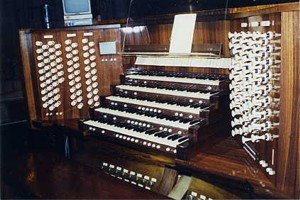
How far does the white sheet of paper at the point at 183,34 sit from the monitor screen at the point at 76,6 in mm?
1717

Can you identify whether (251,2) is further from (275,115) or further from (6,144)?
(6,144)

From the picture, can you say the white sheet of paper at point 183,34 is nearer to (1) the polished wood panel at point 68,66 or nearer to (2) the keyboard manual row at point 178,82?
(2) the keyboard manual row at point 178,82

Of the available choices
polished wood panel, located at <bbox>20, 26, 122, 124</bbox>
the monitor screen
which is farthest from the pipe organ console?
the monitor screen

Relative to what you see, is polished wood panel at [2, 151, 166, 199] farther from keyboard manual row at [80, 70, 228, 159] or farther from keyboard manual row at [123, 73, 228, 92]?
keyboard manual row at [123, 73, 228, 92]

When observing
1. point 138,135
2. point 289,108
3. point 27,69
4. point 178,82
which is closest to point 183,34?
point 178,82

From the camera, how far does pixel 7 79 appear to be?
22.3 ft

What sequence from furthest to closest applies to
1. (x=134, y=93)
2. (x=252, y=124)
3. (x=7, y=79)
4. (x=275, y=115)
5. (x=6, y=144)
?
(x=7, y=79), (x=6, y=144), (x=134, y=93), (x=252, y=124), (x=275, y=115)

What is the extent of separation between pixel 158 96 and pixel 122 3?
10.1 ft

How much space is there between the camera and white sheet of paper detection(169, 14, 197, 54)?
297 centimetres

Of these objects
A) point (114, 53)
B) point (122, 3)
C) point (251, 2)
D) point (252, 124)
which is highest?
point (122, 3)

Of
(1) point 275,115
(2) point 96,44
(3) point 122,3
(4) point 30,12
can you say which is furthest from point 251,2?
(4) point 30,12

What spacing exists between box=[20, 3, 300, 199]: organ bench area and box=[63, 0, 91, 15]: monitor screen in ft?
2.50

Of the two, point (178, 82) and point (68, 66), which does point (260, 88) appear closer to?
point (178, 82)

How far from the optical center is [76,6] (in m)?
4.41
